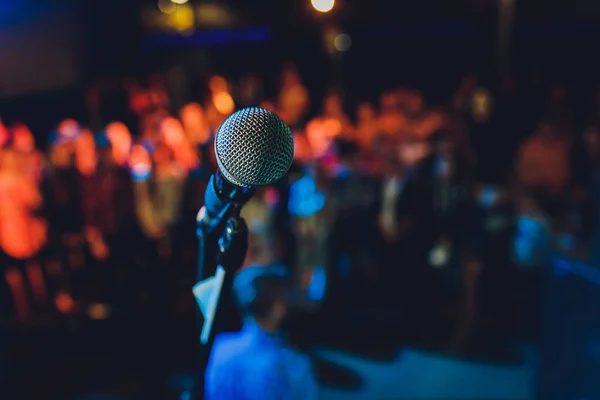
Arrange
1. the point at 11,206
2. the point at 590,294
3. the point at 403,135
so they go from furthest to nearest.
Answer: the point at 403,135 < the point at 11,206 < the point at 590,294

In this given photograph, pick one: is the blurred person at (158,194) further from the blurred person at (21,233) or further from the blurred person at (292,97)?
the blurred person at (292,97)

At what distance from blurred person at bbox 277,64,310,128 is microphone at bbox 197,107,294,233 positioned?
6202 mm

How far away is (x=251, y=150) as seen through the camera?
Result: 3.65 ft

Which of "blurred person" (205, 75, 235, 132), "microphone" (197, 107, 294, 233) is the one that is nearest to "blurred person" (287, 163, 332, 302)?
"blurred person" (205, 75, 235, 132)

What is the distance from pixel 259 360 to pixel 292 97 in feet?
22.8

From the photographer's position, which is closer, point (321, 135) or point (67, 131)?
point (67, 131)

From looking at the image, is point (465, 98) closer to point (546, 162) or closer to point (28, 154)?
point (546, 162)

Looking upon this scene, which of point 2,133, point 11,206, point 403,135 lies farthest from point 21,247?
point 403,135

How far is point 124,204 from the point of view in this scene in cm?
504

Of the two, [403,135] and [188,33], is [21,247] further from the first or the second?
[188,33]

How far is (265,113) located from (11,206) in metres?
4.37

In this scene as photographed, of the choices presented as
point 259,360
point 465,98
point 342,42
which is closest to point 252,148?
point 259,360

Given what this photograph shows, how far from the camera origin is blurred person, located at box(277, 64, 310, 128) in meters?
8.03

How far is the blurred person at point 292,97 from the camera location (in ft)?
26.3
